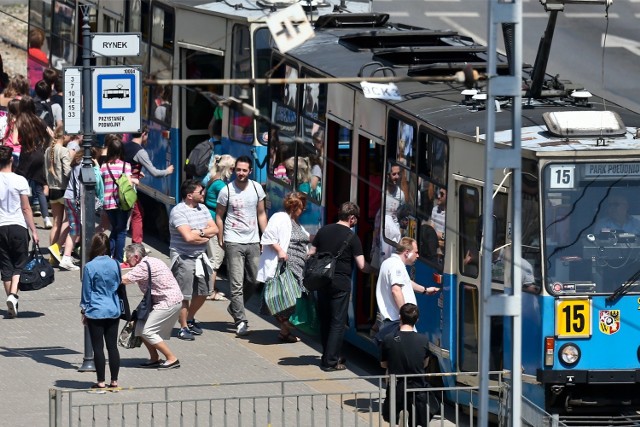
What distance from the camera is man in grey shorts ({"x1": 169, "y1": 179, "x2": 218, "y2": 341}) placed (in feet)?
51.0

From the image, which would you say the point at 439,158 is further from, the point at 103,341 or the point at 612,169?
the point at 103,341

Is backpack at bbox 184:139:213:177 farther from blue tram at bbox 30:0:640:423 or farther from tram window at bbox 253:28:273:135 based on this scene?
blue tram at bbox 30:0:640:423

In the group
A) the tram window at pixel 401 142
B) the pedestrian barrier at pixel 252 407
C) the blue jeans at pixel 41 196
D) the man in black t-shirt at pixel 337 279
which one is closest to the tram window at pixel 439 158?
the tram window at pixel 401 142

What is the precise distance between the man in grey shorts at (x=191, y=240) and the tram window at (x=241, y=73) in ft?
7.82

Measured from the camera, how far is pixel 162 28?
1988 centimetres

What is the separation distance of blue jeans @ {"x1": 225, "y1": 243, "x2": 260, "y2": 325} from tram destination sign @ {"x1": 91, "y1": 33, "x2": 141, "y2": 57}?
7.84 feet

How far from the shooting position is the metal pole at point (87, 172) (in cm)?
1430

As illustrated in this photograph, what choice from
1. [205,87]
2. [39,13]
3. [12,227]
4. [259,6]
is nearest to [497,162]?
[12,227]

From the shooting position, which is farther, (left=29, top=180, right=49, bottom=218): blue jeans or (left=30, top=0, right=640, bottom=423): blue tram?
(left=29, top=180, right=49, bottom=218): blue jeans

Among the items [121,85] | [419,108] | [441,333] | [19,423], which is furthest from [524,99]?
[19,423]

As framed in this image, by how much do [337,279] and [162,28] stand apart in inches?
246

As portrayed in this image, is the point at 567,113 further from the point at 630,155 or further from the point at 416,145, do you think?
the point at 416,145

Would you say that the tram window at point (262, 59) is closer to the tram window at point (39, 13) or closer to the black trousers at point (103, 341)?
the black trousers at point (103, 341)

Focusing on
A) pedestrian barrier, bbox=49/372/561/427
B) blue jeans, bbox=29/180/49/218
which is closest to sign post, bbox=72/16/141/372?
pedestrian barrier, bbox=49/372/561/427
